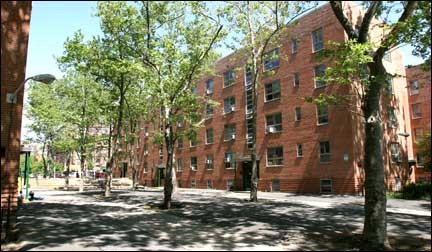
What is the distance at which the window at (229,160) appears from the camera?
3859 cm

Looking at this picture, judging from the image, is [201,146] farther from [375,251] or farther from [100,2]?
[375,251]

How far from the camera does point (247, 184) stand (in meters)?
36.8

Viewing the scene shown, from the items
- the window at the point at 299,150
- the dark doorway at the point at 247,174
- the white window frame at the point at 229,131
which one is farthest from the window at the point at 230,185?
the window at the point at 299,150

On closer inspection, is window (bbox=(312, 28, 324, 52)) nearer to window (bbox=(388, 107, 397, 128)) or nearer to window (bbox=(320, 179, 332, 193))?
window (bbox=(388, 107, 397, 128))

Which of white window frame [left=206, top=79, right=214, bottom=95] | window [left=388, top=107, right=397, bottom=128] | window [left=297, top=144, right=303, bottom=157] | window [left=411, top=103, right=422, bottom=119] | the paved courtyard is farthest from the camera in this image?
window [left=411, top=103, right=422, bottom=119]

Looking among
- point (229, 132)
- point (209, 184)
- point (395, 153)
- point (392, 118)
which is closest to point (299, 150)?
point (395, 153)

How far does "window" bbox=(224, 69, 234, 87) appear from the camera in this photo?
39781 millimetres

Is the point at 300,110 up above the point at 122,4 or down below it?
below

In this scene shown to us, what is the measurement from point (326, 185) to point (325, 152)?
8.18ft

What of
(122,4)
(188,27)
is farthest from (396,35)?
(122,4)

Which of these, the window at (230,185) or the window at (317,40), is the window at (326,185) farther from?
the window at (230,185)

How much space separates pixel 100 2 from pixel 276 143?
1809 centimetres

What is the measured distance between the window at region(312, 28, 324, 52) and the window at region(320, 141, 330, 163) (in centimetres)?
762

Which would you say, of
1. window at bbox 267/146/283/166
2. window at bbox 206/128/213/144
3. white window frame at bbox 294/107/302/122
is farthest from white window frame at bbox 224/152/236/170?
white window frame at bbox 294/107/302/122
